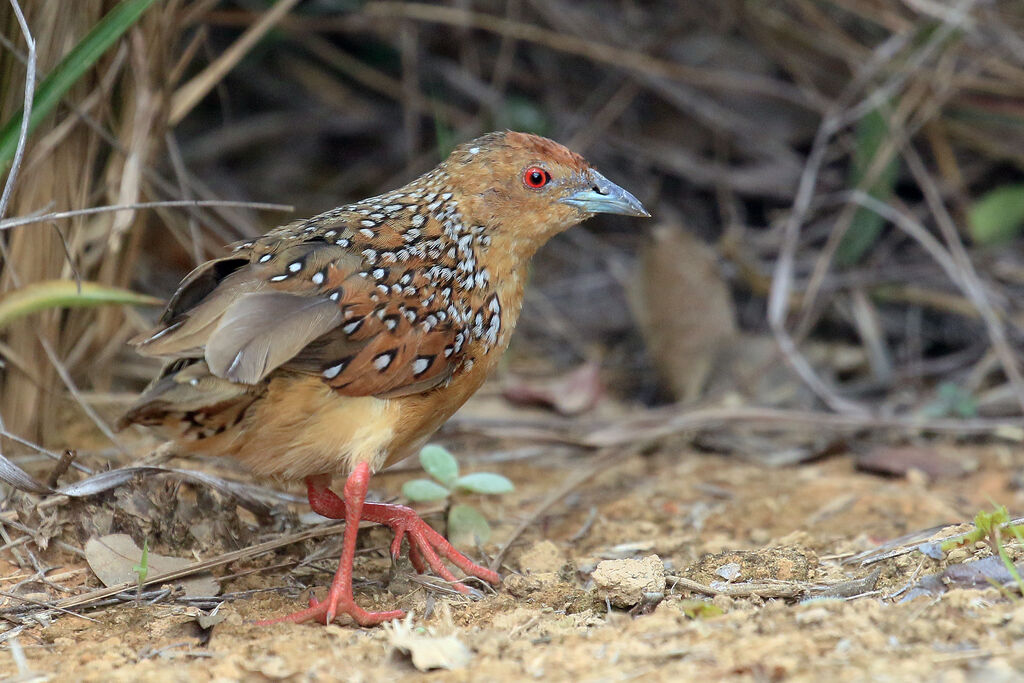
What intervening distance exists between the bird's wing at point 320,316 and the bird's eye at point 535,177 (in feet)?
1.66

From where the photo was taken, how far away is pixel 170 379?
3146mm

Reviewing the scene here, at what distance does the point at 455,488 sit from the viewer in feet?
13.2

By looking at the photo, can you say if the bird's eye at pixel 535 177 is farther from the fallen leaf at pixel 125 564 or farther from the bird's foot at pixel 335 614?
the fallen leaf at pixel 125 564

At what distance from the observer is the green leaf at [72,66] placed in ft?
12.0

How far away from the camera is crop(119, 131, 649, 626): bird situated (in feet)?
10.4

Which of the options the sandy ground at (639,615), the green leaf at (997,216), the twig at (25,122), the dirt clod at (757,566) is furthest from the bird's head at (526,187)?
the green leaf at (997,216)

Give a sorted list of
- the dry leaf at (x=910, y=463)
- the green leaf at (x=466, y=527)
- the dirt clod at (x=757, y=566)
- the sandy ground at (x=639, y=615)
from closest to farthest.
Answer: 1. the sandy ground at (x=639, y=615)
2. the dirt clod at (x=757, y=566)
3. the green leaf at (x=466, y=527)
4. the dry leaf at (x=910, y=463)

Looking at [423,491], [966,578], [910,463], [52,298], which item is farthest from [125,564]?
[910,463]

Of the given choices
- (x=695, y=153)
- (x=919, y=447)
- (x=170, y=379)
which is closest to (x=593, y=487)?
(x=919, y=447)

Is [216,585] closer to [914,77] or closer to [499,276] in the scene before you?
[499,276]

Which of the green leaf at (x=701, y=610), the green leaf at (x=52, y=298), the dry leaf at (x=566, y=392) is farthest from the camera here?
the dry leaf at (x=566, y=392)

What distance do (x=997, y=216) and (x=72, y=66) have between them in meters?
5.11

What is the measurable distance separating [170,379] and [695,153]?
4.91 metres

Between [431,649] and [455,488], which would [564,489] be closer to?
[455,488]
